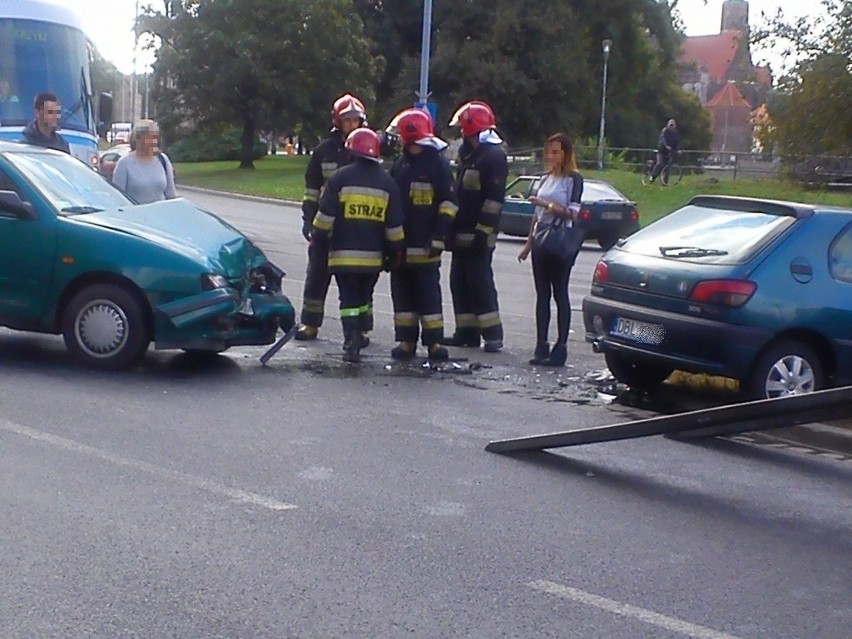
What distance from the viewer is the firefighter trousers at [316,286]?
11.0 m

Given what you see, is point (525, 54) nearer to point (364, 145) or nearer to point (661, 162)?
point (661, 162)

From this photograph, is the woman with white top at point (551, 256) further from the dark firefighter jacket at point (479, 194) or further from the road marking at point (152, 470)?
the road marking at point (152, 470)

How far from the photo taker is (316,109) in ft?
182

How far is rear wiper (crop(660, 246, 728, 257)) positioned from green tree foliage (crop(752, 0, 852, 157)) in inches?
999

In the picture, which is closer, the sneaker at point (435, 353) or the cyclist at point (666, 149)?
the sneaker at point (435, 353)

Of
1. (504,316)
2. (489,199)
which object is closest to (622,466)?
(489,199)

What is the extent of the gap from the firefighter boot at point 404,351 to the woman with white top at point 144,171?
254 centimetres

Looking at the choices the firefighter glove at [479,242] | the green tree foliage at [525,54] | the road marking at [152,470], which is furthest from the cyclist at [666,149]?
the road marking at [152,470]

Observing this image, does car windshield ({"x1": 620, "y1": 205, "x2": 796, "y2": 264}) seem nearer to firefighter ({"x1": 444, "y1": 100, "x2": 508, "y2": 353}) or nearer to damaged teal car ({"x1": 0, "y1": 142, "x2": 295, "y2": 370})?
firefighter ({"x1": 444, "y1": 100, "x2": 508, "y2": 353})

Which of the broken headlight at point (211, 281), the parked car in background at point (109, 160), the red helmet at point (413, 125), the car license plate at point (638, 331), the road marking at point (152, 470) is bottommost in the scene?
the road marking at point (152, 470)

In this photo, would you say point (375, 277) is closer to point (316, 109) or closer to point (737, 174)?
point (737, 174)

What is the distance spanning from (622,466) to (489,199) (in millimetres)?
3885

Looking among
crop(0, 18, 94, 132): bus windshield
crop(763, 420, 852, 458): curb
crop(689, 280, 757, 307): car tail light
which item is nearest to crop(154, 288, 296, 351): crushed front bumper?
crop(689, 280, 757, 307): car tail light

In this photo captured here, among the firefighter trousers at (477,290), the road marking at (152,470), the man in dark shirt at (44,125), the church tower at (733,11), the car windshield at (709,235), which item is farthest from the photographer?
the church tower at (733,11)
